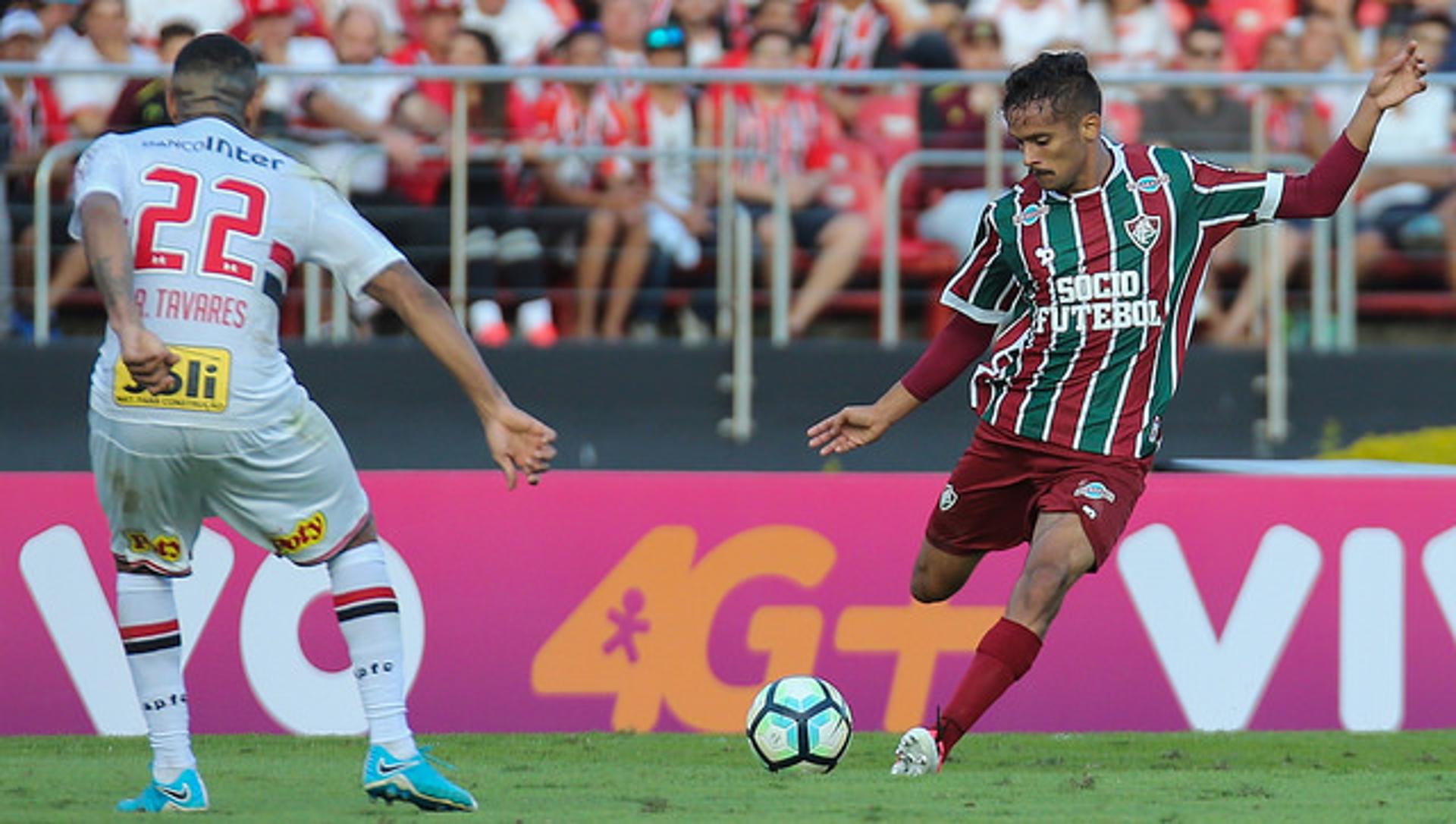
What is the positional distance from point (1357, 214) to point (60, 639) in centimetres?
647

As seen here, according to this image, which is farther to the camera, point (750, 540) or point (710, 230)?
point (710, 230)

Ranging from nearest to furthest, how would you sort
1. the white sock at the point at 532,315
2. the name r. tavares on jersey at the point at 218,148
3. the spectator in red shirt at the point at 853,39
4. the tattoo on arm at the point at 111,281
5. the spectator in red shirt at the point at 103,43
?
the tattoo on arm at the point at 111,281
the name r. tavares on jersey at the point at 218,148
the white sock at the point at 532,315
the spectator in red shirt at the point at 103,43
the spectator in red shirt at the point at 853,39

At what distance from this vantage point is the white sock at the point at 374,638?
18.4ft

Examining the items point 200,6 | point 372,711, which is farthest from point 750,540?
point 200,6

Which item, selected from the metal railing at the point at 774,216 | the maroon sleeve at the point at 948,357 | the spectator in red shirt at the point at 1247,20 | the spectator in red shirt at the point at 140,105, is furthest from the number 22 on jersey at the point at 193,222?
the spectator in red shirt at the point at 1247,20

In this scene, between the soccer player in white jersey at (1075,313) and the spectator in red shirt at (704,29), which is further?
the spectator in red shirt at (704,29)

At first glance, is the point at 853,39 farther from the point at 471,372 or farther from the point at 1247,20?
the point at 471,372

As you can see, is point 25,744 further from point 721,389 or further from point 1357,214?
point 1357,214

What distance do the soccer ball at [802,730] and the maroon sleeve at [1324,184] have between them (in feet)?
6.38

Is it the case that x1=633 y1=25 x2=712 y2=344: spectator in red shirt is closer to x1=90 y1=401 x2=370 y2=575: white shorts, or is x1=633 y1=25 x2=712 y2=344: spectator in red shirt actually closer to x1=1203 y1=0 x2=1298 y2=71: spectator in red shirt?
x1=1203 y1=0 x2=1298 y2=71: spectator in red shirt

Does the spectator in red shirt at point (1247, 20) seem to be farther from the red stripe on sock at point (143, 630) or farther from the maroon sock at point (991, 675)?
the red stripe on sock at point (143, 630)

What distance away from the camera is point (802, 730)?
6.68 meters

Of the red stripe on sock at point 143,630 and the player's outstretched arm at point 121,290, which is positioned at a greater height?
the player's outstretched arm at point 121,290

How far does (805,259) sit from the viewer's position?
11.2 metres
